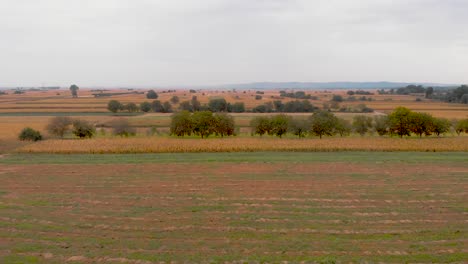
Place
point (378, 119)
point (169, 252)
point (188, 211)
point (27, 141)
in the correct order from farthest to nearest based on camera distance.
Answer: point (378, 119)
point (27, 141)
point (188, 211)
point (169, 252)

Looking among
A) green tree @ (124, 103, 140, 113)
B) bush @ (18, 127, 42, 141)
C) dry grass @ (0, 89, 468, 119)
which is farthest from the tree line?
green tree @ (124, 103, 140, 113)

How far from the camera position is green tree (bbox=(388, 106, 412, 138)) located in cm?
4666

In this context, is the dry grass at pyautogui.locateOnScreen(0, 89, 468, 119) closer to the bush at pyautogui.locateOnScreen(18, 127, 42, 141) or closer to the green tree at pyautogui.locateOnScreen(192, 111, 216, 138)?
the bush at pyautogui.locateOnScreen(18, 127, 42, 141)

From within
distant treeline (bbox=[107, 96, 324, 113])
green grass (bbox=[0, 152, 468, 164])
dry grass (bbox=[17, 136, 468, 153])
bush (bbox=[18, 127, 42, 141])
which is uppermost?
distant treeline (bbox=[107, 96, 324, 113])

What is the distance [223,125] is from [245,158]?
1637cm

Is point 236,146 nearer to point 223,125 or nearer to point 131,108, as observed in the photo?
point 223,125

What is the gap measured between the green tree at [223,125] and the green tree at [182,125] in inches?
130

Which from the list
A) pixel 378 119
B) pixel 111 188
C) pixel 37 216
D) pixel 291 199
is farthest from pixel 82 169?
pixel 378 119

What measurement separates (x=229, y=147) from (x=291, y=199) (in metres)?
18.6

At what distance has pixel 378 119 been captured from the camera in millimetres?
50562

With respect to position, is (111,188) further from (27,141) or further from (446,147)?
(446,147)

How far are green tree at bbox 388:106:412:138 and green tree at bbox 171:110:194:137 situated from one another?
84.9ft

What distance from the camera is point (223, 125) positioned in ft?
159

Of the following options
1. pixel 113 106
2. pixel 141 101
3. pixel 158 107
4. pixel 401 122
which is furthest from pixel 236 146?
pixel 141 101
